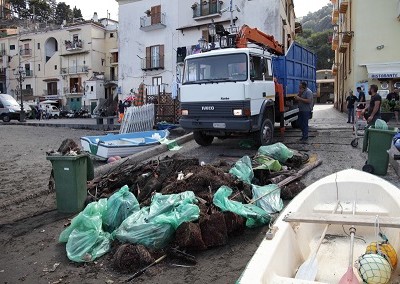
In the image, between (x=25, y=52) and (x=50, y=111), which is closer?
(x=50, y=111)

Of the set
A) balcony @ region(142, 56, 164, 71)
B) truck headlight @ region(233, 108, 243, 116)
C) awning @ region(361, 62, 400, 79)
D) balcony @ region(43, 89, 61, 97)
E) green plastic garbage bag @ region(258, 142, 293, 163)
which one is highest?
balcony @ region(142, 56, 164, 71)

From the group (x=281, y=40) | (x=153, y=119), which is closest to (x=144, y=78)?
(x=281, y=40)

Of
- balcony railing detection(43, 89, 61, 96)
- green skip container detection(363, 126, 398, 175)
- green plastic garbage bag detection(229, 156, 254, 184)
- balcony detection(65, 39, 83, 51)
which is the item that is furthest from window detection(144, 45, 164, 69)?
green plastic garbage bag detection(229, 156, 254, 184)

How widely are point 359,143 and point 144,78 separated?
26.5 metres

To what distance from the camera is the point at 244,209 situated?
4.85m

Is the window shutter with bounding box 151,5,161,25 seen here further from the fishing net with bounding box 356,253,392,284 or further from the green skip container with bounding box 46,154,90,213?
the fishing net with bounding box 356,253,392,284

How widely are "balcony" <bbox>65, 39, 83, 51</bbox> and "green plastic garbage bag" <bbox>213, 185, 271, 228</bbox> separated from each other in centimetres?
5010

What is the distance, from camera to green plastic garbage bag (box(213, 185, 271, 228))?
4.74m

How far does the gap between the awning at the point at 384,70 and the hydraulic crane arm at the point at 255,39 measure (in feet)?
29.9

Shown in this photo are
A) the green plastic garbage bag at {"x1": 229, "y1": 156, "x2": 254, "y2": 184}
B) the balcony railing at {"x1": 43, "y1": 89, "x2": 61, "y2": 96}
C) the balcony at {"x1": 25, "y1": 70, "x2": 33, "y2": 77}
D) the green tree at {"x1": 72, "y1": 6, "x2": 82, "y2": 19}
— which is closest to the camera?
the green plastic garbage bag at {"x1": 229, "y1": 156, "x2": 254, "y2": 184}

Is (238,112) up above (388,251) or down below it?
above

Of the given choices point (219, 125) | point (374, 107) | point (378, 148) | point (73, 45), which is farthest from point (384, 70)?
point (73, 45)

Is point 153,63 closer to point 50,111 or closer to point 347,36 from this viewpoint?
point 50,111

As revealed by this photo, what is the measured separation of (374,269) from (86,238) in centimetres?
307
